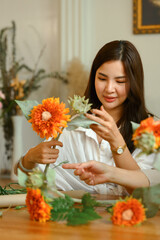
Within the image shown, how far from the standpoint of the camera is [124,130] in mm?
1744

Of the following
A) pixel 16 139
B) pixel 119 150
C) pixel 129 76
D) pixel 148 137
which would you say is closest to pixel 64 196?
pixel 148 137

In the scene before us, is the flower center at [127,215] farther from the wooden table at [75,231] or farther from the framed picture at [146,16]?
the framed picture at [146,16]

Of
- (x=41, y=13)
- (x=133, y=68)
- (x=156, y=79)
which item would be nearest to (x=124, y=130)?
(x=133, y=68)

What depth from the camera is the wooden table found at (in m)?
0.75

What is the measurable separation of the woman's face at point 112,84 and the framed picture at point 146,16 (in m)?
1.95

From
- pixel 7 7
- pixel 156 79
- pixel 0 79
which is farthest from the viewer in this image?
pixel 7 7

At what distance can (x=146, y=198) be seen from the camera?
856mm

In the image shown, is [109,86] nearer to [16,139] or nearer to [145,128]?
[145,128]

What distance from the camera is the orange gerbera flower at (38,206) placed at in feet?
2.66

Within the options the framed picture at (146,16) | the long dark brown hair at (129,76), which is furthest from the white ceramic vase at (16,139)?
the long dark brown hair at (129,76)

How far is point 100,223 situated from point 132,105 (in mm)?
1002

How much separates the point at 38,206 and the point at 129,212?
0.20 metres

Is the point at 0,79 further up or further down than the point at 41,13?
further down

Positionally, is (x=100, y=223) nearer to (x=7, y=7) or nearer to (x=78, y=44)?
(x=78, y=44)
